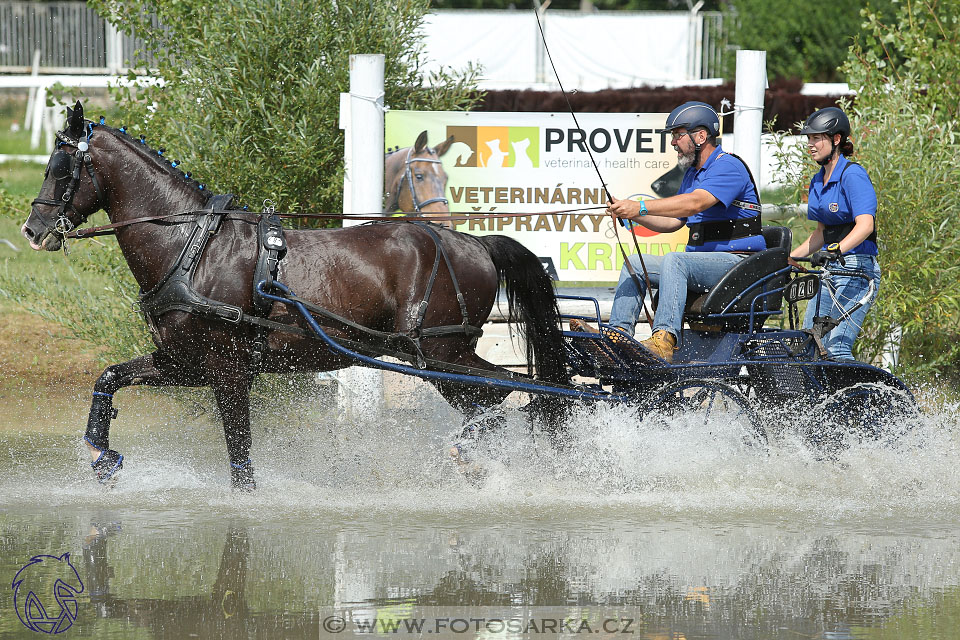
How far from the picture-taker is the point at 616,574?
4719 millimetres

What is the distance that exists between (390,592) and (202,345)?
1.93 metres

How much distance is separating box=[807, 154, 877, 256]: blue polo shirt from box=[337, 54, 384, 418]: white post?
2851 millimetres

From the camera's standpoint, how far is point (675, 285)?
602 centimetres

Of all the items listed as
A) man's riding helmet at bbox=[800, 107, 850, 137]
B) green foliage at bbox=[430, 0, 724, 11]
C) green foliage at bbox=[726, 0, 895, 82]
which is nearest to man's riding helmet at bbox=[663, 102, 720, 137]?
man's riding helmet at bbox=[800, 107, 850, 137]

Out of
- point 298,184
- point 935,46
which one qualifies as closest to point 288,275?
point 298,184

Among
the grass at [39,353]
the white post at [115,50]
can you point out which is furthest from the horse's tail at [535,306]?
the white post at [115,50]

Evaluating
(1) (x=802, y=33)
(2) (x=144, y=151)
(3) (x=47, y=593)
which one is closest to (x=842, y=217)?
(2) (x=144, y=151)

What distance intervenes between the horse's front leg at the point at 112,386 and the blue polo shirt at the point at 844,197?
3.45 metres

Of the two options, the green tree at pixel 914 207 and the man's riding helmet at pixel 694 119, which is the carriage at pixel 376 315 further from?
the green tree at pixel 914 207

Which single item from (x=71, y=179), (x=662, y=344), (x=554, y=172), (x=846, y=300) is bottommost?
(x=662, y=344)

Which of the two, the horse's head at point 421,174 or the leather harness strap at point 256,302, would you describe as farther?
the horse's head at point 421,174

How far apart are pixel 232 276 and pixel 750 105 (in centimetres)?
400

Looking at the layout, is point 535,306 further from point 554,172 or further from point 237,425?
point 554,172

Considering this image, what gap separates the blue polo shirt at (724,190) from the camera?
6070 millimetres
